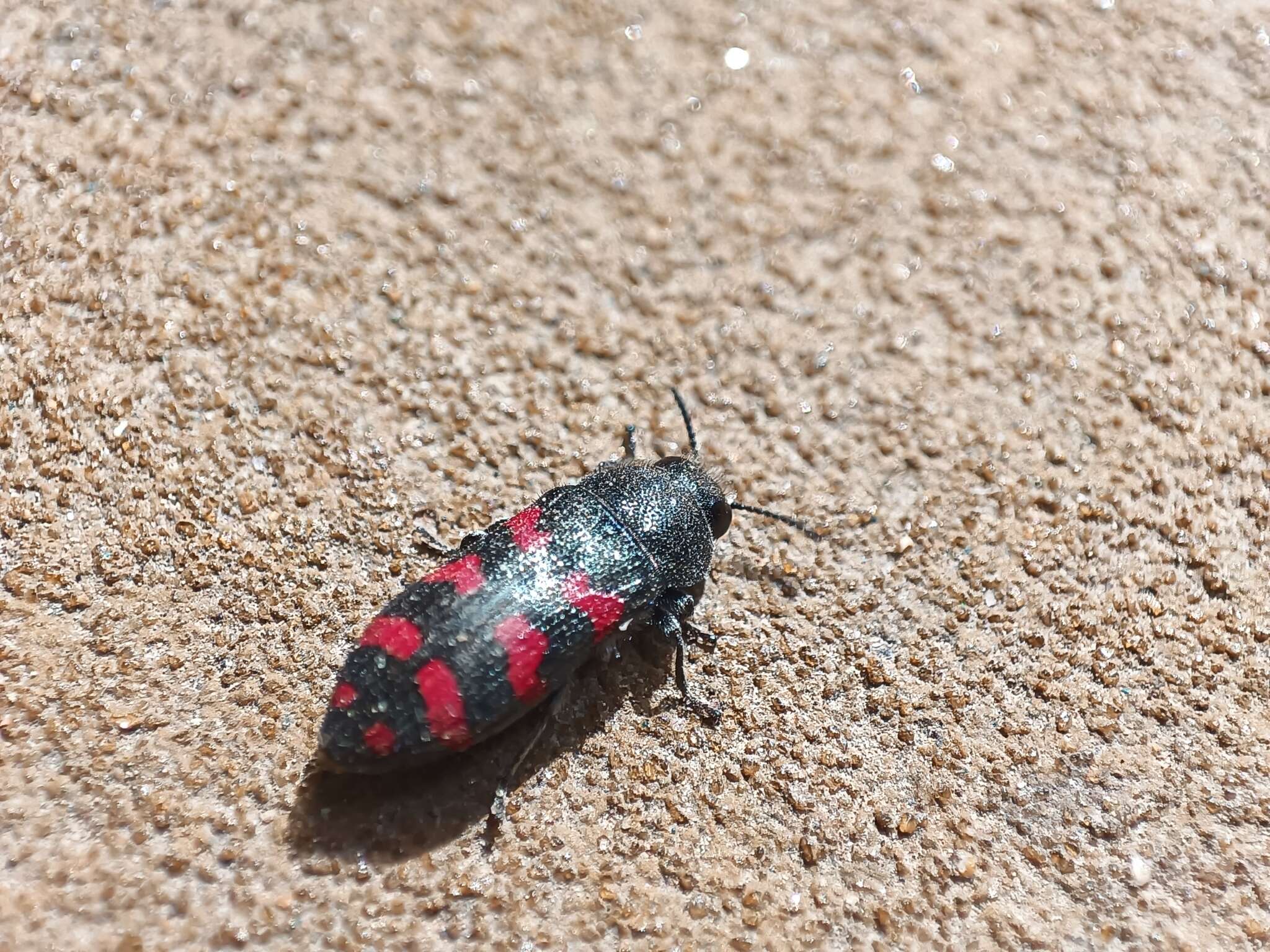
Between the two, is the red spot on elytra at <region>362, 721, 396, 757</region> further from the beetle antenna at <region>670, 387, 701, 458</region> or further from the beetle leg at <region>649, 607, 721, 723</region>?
the beetle antenna at <region>670, 387, 701, 458</region>

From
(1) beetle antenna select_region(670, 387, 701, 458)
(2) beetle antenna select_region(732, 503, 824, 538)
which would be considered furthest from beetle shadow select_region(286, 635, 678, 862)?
(1) beetle antenna select_region(670, 387, 701, 458)

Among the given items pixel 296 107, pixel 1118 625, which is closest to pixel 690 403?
pixel 1118 625

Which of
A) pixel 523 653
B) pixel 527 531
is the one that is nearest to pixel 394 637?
pixel 523 653

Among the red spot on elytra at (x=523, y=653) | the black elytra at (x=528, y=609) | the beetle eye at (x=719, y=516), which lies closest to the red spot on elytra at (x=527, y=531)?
the black elytra at (x=528, y=609)

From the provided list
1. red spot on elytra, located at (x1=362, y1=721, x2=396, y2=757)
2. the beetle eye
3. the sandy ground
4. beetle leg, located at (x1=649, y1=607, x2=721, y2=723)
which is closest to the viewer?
red spot on elytra, located at (x1=362, y1=721, x2=396, y2=757)

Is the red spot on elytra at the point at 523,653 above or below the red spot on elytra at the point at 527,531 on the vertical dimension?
below

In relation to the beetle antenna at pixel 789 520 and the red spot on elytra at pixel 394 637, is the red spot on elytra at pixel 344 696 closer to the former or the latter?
the red spot on elytra at pixel 394 637

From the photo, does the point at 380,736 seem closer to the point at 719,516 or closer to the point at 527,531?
the point at 527,531
